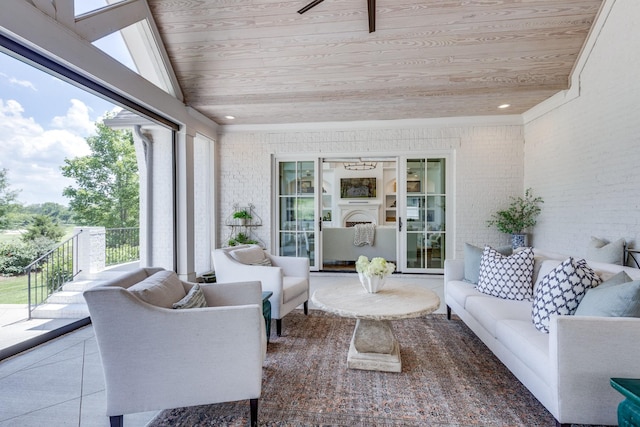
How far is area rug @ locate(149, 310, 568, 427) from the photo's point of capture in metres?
1.66

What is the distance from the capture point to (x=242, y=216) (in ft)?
16.2

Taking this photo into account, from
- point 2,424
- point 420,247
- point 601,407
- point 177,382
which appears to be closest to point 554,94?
point 420,247

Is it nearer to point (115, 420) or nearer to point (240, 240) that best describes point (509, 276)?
point (115, 420)

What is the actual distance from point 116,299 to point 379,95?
3.62 metres

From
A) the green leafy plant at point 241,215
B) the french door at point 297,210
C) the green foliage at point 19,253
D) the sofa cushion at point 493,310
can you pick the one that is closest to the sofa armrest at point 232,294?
the green foliage at point 19,253

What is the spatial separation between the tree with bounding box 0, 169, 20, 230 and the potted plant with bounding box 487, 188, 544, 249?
5.64 meters

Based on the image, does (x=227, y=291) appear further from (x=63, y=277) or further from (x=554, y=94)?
(x=554, y=94)

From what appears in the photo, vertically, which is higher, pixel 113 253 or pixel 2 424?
pixel 113 253

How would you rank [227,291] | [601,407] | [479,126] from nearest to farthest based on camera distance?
[601,407] → [227,291] → [479,126]

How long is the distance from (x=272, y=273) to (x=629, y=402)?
2.27 m

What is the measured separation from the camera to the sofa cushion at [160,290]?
157 centimetres

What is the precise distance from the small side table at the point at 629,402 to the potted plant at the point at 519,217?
3.63 m

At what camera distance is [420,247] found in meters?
5.18

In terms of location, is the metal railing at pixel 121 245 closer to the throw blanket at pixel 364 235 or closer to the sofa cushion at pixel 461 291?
the throw blanket at pixel 364 235
